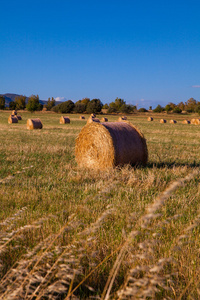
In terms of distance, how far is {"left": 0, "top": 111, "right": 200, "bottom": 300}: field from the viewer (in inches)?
79.5

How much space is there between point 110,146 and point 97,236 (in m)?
5.22

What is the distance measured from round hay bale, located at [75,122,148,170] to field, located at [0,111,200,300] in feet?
3.05

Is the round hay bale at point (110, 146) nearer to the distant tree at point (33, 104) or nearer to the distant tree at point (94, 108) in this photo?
the distant tree at point (94, 108)

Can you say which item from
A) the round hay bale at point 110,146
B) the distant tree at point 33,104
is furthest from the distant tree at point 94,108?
the round hay bale at point 110,146

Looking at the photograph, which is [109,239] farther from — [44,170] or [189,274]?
[44,170]

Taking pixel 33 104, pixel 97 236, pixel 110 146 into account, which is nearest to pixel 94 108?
pixel 33 104

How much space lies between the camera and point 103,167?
8789 millimetres

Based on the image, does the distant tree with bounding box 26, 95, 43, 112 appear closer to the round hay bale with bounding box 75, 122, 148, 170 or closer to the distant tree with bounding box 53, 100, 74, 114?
the distant tree with bounding box 53, 100, 74, 114

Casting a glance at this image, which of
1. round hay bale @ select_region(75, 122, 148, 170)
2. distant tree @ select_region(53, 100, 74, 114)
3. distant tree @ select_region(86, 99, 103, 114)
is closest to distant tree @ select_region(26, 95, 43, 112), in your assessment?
distant tree @ select_region(53, 100, 74, 114)

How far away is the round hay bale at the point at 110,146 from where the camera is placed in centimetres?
868

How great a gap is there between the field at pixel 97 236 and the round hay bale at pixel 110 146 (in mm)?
928

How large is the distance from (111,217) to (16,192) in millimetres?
2115

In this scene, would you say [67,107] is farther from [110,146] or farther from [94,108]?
[110,146]

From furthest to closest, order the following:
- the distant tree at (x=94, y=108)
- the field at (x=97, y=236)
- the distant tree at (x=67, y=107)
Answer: the distant tree at (x=67, y=107) < the distant tree at (x=94, y=108) < the field at (x=97, y=236)
